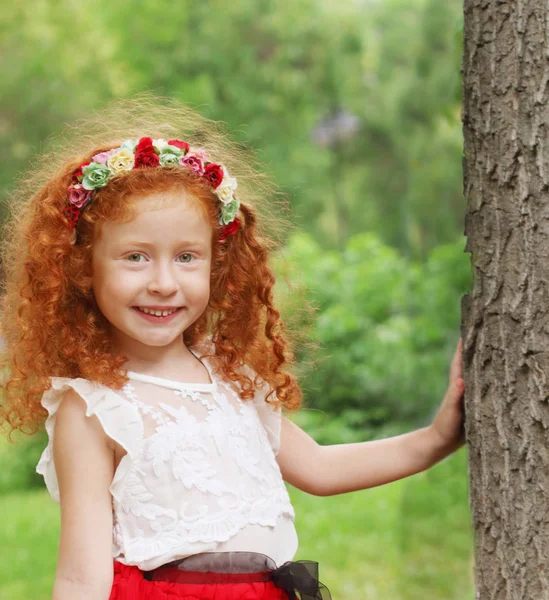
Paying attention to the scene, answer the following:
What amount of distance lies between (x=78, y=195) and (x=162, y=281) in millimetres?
221

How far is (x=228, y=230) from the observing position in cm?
175

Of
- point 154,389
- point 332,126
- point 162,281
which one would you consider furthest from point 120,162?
point 332,126

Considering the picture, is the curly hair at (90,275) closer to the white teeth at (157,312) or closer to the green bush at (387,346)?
the white teeth at (157,312)

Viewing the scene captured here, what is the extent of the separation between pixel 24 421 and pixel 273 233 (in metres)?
0.62

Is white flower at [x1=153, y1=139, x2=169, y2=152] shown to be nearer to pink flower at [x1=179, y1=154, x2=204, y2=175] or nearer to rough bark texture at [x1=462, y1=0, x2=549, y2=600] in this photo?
pink flower at [x1=179, y1=154, x2=204, y2=175]

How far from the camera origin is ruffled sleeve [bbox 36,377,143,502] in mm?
1531

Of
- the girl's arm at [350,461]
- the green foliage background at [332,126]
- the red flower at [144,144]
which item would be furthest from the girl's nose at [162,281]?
the green foliage background at [332,126]

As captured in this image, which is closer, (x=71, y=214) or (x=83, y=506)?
(x=83, y=506)

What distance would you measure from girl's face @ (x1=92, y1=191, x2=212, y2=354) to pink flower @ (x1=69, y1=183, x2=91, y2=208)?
6 cm

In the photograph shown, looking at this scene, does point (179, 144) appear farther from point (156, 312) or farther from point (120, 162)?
point (156, 312)

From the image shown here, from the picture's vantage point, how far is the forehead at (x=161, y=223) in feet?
5.13

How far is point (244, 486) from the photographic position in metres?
1.61

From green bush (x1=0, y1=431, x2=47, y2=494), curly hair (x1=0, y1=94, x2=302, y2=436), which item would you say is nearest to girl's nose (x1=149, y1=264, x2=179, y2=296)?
curly hair (x1=0, y1=94, x2=302, y2=436)

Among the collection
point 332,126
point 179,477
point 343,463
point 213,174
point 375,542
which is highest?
point 213,174
